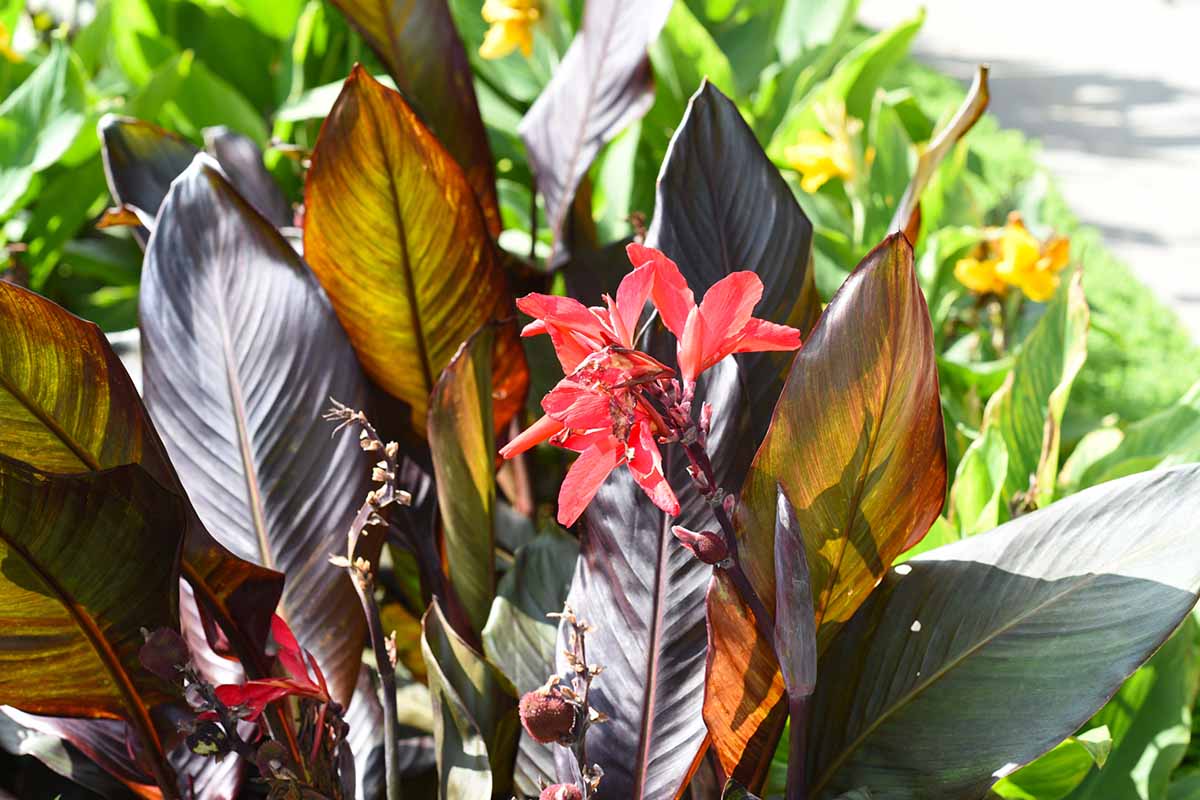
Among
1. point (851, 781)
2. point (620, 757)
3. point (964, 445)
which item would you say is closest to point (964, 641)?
point (851, 781)

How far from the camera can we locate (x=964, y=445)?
1.60 meters

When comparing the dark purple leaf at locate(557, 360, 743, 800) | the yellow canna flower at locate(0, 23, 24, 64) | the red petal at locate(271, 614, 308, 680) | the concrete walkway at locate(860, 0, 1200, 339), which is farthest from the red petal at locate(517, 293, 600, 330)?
the concrete walkway at locate(860, 0, 1200, 339)

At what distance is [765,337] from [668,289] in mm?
57

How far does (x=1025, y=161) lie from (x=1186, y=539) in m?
3.37

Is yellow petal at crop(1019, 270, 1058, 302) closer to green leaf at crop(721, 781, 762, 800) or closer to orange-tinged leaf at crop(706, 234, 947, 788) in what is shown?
orange-tinged leaf at crop(706, 234, 947, 788)

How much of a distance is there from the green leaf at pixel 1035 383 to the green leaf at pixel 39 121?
1284 millimetres

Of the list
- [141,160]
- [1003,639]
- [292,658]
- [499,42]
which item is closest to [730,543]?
[1003,639]

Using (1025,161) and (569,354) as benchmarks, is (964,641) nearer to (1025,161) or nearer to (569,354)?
(569,354)

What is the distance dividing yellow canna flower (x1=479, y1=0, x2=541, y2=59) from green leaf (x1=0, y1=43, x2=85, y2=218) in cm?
60

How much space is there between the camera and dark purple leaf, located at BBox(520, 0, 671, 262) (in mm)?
1281

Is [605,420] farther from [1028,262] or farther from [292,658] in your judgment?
[1028,262]

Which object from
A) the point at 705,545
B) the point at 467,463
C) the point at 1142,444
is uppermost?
the point at 705,545

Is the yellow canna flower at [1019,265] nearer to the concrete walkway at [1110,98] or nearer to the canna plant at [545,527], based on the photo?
the canna plant at [545,527]

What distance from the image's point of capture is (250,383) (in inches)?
38.5
